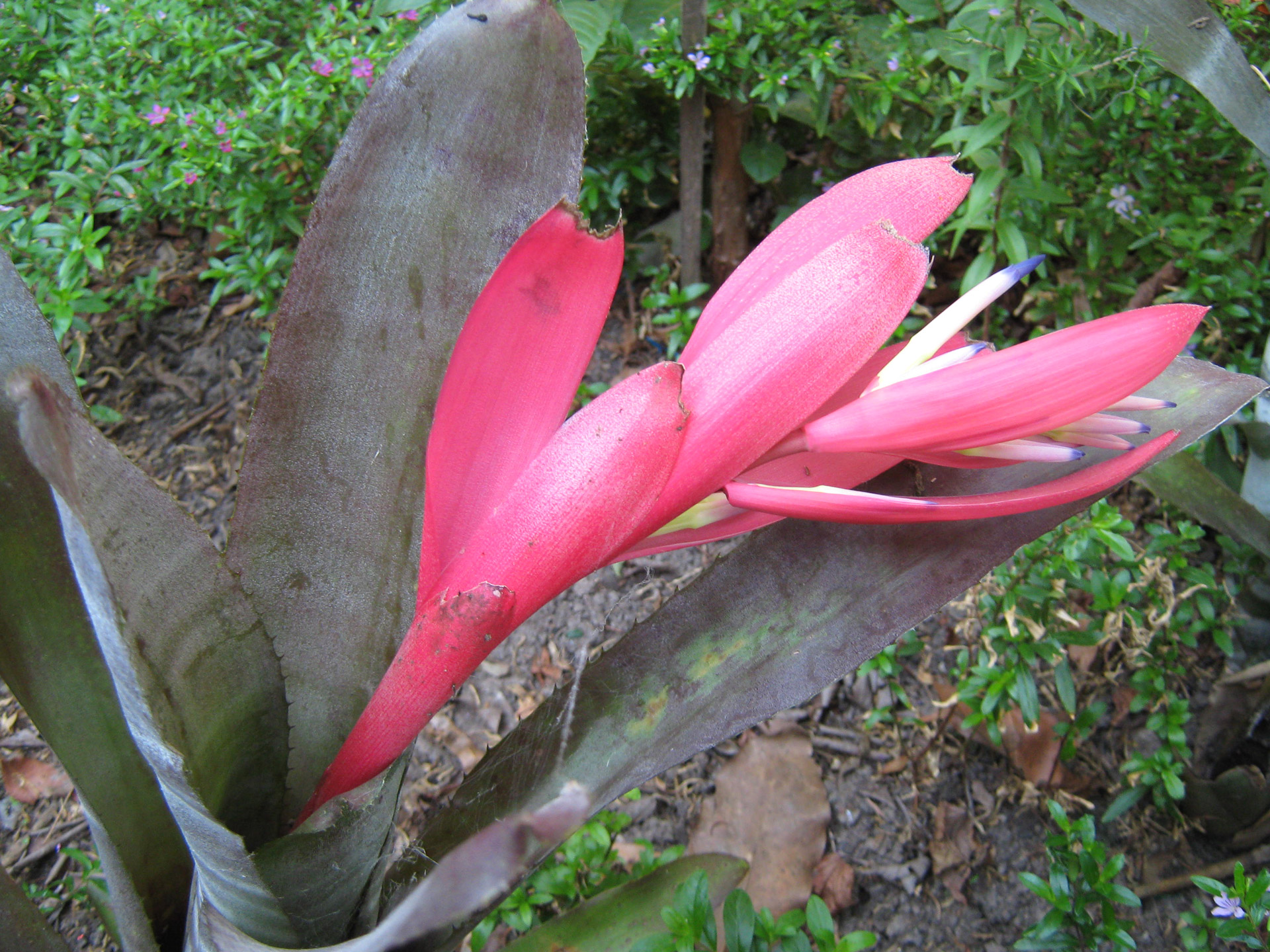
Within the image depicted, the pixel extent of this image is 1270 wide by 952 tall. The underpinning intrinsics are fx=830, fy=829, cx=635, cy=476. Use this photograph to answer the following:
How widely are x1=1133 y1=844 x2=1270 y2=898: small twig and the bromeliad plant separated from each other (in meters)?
0.73

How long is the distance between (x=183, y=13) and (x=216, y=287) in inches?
21.0

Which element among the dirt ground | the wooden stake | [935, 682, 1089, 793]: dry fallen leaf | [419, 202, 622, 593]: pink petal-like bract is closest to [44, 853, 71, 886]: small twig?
the dirt ground

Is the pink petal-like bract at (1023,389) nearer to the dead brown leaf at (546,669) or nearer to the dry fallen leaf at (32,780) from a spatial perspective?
the dead brown leaf at (546,669)

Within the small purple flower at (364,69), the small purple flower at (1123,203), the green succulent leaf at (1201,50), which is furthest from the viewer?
the small purple flower at (364,69)

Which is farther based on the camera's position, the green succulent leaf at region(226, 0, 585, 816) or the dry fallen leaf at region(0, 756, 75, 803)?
the dry fallen leaf at region(0, 756, 75, 803)

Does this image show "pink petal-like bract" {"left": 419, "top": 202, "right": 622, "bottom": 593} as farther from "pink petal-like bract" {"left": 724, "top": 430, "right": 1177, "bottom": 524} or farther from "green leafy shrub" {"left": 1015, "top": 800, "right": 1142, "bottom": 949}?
"green leafy shrub" {"left": 1015, "top": 800, "right": 1142, "bottom": 949}

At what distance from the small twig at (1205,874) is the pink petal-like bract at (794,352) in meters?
0.89

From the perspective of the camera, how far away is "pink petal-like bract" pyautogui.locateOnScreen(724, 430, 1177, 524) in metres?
0.46

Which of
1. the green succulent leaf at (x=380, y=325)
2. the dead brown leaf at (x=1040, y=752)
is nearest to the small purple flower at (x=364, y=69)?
the green succulent leaf at (x=380, y=325)

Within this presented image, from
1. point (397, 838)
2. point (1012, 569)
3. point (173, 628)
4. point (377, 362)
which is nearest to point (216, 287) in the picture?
point (397, 838)

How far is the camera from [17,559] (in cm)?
48

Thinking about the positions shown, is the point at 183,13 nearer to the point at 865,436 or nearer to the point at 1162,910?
the point at 865,436

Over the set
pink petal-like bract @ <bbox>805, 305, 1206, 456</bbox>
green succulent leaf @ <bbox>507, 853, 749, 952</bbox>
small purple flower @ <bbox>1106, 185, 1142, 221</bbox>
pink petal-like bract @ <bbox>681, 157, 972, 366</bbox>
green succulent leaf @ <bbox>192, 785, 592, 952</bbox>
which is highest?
pink petal-like bract @ <bbox>681, 157, 972, 366</bbox>

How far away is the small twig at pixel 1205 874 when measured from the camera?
3.14ft
